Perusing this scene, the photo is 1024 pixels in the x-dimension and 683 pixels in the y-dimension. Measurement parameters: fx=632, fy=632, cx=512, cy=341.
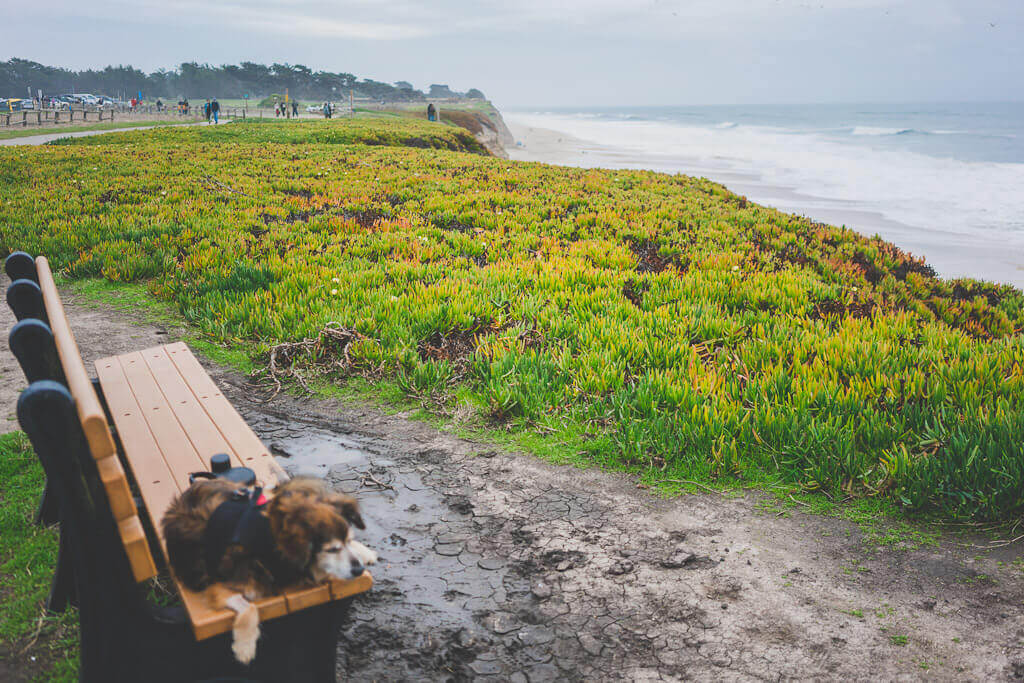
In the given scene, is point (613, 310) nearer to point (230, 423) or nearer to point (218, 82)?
point (230, 423)

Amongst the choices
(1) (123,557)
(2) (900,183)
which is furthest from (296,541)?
(2) (900,183)

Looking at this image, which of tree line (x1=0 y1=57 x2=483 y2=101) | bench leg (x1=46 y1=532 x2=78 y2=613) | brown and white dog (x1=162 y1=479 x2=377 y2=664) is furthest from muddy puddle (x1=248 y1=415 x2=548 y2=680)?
tree line (x1=0 y1=57 x2=483 y2=101)

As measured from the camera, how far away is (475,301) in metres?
5.86

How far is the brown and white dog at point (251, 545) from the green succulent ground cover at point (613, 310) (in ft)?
7.93

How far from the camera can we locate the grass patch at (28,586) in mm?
2387

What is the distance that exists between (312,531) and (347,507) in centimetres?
16

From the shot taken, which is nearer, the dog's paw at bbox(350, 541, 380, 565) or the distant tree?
the dog's paw at bbox(350, 541, 380, 565)

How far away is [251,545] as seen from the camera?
1753mm

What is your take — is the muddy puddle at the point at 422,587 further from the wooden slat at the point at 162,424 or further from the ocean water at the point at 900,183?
the ocean water at the point at 900,183

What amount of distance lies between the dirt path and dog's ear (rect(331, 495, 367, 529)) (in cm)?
92

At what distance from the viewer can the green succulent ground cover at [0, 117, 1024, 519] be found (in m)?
3.78

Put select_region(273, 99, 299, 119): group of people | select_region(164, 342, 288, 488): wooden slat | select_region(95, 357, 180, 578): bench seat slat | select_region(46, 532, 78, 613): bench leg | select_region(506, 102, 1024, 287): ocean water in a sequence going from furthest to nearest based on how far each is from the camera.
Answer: select_region(273, 99, 299, 119): group of people → select_region(506, 102, 1024, 287): ocean water → select_region(46, 532, 78, 613): bench leg → select_region(164, 342, 288, 488): wooden slat → select_region(95, 357, 180, 578): bench seat slat

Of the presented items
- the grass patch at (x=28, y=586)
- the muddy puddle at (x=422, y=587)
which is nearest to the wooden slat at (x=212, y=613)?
the muddy puddle at (x=422, y=587)

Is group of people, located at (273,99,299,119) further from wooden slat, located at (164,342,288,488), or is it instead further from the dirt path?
the dirt path
